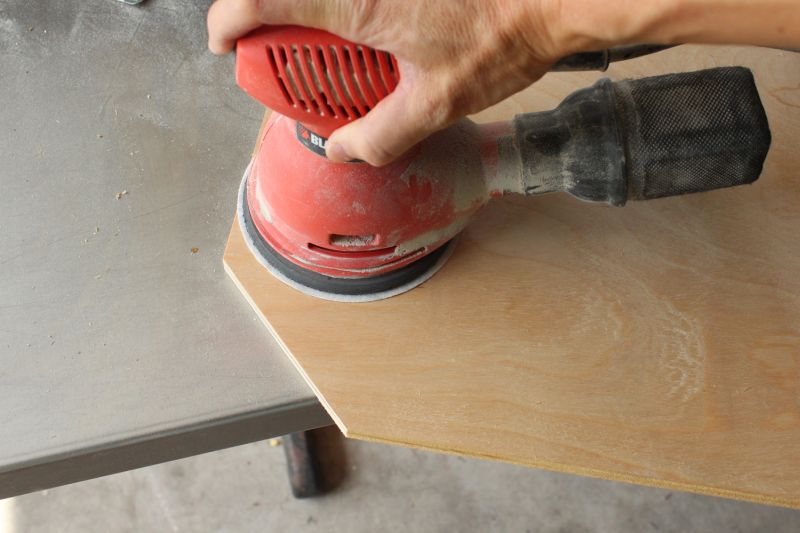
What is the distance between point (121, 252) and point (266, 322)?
0.21m

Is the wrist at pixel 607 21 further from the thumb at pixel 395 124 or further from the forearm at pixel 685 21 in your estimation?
the thumb at pixel 395 124

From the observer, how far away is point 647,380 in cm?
85

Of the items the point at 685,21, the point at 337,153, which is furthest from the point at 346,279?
the point at 685,21

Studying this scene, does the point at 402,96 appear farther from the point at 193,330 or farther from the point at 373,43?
the point at 193,330

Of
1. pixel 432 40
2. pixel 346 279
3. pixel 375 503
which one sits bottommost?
pixel 375 503

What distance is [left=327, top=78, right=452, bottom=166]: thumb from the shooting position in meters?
0.63

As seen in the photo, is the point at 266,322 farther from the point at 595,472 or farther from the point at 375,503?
the point at 375,503

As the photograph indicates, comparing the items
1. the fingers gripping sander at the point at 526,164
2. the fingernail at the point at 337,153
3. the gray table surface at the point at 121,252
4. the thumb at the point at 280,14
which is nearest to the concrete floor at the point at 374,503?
the gray table surface at the point at 121,252

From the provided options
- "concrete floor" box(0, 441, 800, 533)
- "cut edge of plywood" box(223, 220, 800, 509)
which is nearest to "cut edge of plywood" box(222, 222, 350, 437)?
"cut edge of plywood" box(223, 220, 800, 509)

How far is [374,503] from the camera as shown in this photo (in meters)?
1.66

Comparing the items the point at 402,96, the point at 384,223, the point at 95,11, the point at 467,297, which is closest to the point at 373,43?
the point at 402,96

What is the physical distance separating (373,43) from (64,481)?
23.5 inches

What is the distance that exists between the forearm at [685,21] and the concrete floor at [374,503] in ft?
4.27

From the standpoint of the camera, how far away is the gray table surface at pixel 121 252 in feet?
2.71
